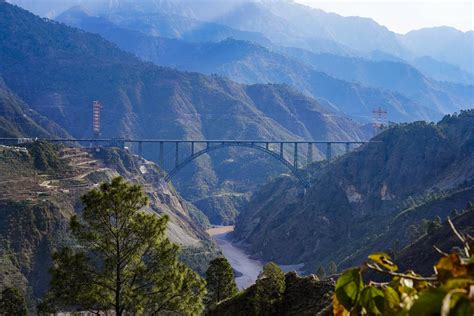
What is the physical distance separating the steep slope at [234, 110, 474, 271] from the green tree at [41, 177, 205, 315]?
5495 centimetres

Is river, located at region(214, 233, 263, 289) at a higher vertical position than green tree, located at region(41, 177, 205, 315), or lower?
lower

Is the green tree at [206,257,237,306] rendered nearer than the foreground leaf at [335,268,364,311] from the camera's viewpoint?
No

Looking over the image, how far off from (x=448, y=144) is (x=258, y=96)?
10652 cm

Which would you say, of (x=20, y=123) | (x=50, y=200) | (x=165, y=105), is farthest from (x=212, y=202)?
(x=50, y=200)

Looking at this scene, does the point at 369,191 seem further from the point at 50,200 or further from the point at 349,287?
the point at 349,287

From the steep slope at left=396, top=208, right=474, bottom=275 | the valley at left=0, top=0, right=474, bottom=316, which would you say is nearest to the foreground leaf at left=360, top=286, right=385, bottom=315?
the valley at left=0, top=0, right=474, bottom=316

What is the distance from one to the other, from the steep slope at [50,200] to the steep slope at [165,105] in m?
43.9

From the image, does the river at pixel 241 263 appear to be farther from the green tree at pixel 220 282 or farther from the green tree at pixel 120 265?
the green tree at pixel 120 265

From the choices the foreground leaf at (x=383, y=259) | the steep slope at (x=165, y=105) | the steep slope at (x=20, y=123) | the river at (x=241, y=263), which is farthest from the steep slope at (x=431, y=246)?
the steep slope at (x=165, y=105)

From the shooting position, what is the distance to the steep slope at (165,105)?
148625 millimetres

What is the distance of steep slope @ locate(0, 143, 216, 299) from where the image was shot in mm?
53841

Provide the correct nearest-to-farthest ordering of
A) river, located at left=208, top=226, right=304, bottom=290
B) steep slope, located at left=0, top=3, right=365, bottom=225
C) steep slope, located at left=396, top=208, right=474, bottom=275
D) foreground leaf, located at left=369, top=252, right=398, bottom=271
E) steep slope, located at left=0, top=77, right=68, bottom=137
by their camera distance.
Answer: foreground leaf, located at left=369, top=252, right=398, bottom=271 < steep slope, located at left=396, top=208, right=474, bottom=275 < river, located at left=208, top=226, right=304, bottom=290 < steep slope, located at left=0, top=77, right=68, bottom=137 < steep slope, located at left=0, top=3, right=365, bottom=225

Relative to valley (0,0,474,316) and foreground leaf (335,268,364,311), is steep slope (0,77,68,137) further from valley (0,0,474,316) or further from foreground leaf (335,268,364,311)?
foreground leaf (335,268,364,311)

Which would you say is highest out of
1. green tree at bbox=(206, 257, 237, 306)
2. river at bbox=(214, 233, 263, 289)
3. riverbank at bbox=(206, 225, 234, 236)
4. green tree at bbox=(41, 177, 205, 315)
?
green tree at bbox=(41, 177, 205, 315)
